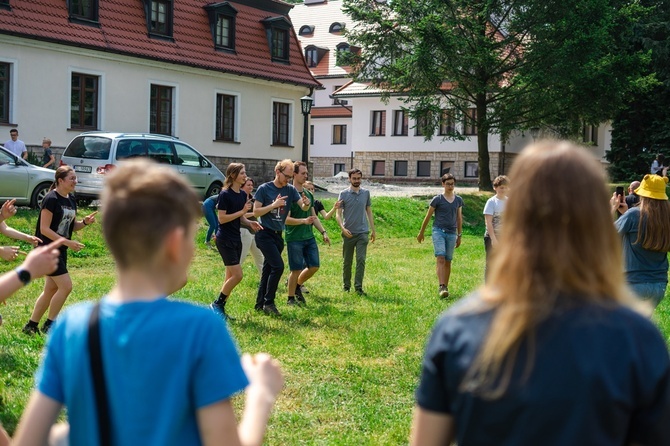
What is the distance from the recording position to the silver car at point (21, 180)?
19.3 m

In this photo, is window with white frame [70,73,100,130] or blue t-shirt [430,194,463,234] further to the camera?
window with white frame [70,73,100,130]

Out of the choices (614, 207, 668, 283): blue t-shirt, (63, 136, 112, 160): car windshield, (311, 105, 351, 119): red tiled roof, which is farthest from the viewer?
(311, 105, 351, 119): red tiled roof

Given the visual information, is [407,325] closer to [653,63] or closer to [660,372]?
[660,372]

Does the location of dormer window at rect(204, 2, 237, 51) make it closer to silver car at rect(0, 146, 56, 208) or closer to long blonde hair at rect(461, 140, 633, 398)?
silver car at rect(0, 146, 56, 208)

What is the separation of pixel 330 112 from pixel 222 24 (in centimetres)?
2576

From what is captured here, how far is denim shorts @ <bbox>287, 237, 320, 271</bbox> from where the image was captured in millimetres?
12265

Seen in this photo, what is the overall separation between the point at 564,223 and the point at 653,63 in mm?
39533

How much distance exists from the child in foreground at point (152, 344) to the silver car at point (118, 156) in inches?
719

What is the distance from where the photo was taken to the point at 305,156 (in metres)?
29.8

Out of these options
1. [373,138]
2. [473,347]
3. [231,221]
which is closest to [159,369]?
[473,347]

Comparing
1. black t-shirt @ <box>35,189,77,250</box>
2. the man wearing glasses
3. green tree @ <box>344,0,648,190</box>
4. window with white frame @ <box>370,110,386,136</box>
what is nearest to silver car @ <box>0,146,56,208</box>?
the man wearing glasses

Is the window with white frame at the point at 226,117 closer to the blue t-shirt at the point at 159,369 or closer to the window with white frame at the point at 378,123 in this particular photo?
the window with white frame at the point at 378,123

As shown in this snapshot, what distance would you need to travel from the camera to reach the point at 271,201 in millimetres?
11219

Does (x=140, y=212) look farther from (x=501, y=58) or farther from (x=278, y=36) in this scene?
(x=278, y=36)
